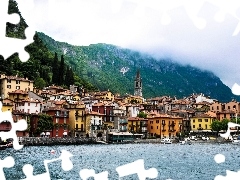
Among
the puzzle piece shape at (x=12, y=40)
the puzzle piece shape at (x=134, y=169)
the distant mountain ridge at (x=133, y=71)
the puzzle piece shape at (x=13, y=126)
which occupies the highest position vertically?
the distant mountain ridge at (x=133, y=71)

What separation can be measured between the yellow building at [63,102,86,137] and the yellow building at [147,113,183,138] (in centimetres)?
977

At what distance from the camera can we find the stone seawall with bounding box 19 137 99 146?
3418cm

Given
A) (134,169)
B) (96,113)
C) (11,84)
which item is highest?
(11,84)

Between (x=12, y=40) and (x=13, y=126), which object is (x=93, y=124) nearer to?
(x=12, y=40)

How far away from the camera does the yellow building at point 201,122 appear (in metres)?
54.3

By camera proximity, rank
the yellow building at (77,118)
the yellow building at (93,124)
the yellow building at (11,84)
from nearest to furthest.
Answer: the yellow building at (77,118) < the yellow building at (93,124) < the yellow building at (11,84)

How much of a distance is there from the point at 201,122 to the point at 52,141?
956 inches

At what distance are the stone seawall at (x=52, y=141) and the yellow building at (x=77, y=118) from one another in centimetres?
263

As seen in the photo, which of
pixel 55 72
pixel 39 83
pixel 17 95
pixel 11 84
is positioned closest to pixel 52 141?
pixel 17 95

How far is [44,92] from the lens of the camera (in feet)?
169

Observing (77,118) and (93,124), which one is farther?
(93,124)

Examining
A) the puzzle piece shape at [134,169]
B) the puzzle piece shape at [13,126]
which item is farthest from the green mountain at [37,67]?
the puzzle piece shape at [134,169]

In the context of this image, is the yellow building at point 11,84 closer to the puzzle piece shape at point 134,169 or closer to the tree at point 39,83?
the tree at point 39,83

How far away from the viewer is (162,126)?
165 feet
